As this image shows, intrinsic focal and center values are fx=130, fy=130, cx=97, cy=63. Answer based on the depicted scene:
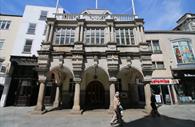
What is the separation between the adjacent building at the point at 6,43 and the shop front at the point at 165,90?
728 inches

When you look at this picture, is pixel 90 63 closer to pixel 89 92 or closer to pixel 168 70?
pixel 89 92

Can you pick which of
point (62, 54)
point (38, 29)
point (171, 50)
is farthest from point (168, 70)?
point (38, 29)

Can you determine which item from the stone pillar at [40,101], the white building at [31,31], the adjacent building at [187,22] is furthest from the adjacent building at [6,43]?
the adjacent building at [187,22]

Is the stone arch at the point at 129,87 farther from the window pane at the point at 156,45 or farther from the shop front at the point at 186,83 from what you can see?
the window pane at the point at 156,45

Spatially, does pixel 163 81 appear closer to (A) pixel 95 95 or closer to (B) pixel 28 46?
(A) pixel 95 95

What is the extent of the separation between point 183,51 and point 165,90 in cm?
634

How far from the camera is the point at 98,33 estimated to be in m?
14.5

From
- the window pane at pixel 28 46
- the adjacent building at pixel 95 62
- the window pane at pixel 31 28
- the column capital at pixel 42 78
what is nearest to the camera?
the column capital at pixel 42 78

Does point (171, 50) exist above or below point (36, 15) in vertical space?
below

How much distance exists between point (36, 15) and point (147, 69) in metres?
18.4

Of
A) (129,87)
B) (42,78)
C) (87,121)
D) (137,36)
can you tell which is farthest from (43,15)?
(87,121)

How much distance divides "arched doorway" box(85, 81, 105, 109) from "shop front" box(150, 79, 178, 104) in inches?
267

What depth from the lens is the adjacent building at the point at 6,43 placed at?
16.1 metres

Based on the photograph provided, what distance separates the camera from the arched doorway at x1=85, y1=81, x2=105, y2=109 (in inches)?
617
